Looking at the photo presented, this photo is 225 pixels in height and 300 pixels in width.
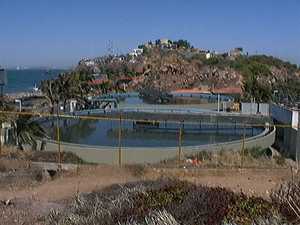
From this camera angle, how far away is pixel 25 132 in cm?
3030

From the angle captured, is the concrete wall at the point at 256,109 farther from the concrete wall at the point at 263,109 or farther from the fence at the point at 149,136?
the fence at the point at 149,136

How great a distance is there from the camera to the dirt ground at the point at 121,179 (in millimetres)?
14914

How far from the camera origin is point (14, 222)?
9.32m

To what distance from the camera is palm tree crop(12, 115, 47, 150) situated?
1152 inches

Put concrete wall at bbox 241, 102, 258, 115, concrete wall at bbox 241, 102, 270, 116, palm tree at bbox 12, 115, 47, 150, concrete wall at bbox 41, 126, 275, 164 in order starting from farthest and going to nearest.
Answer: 1. concrete wall at bbox 241, 102, 258, 115
2. concrete wall at bbox 241, 102, 270, 116
3. palm tree at bbox 12, 115, 47, 150
4. concrete wall at bbox 41, 126, 275, 164

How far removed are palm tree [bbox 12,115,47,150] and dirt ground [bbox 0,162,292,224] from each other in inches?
432

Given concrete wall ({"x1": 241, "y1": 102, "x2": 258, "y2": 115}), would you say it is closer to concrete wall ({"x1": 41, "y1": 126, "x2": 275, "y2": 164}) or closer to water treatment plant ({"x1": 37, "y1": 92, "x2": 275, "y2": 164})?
water treatment plant ({"x1": 37, "y1": 92, "x2": 275, "y2": 164})

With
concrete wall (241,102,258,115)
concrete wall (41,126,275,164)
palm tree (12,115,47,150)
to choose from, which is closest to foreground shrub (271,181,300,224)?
concrete wall (41,126,275,164)

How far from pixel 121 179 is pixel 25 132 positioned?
45.9 feet

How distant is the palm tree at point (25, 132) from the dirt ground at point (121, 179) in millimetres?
10981

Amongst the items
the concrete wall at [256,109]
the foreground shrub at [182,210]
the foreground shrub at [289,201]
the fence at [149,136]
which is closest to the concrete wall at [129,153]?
the fence at [149,136]

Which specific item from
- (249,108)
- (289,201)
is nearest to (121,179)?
(289,201)

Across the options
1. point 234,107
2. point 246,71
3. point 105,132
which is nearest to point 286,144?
point 105,132

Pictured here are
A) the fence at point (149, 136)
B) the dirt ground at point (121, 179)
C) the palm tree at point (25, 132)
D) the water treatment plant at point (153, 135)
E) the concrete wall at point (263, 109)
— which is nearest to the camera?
the dirt ground at point (121, 179)
